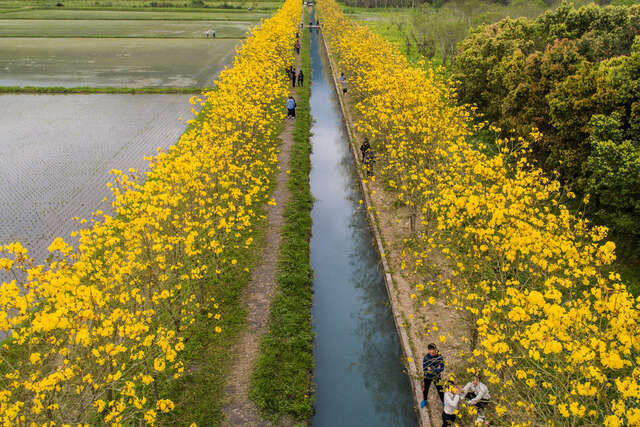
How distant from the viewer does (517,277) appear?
10.4 metres

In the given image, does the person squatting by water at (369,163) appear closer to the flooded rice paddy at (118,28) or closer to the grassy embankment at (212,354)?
Answer: the grassy embankment at (212,354)

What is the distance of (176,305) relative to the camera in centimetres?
1269

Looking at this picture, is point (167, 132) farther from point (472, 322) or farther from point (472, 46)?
point (472, 322)

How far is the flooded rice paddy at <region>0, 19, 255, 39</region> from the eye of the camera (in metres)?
65.3

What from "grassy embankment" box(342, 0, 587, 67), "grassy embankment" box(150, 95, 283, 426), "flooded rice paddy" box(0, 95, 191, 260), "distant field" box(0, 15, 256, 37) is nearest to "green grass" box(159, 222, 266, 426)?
"grassy embankment" box(150, 95, 283, 426)

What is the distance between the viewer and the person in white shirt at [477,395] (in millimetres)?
9023

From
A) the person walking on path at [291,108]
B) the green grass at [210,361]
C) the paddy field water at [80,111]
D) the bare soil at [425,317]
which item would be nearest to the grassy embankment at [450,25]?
the person walking on path at [291,108]

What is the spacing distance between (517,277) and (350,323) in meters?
5.58

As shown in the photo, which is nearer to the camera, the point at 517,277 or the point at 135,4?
the point at 517,277

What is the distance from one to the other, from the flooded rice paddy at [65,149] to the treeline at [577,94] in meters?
20.7

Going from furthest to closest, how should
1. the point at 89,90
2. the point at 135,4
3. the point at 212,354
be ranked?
the point at 135,4 → the point at 89,90 → the point at 212,354

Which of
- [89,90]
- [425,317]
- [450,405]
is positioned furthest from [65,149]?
[450,405]

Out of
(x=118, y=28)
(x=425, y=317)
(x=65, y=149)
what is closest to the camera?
(x=425, y=317)

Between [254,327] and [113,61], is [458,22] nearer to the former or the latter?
[113,61]
